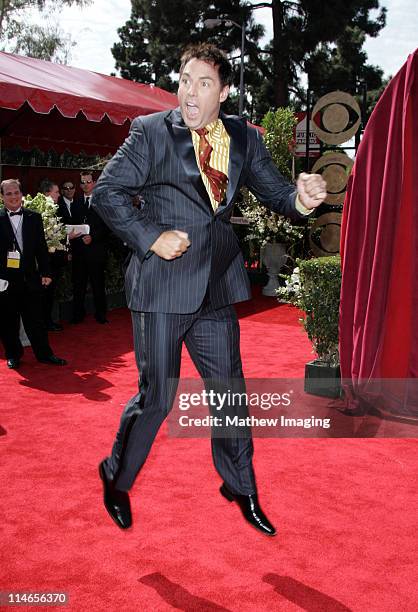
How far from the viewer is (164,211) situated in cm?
298

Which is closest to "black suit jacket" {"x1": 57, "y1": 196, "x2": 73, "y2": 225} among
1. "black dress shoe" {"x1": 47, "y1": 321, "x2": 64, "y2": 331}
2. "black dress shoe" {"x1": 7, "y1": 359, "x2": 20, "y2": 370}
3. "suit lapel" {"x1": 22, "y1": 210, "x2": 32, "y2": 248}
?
"black dress shoe" {"x1": 47, "y1": 321, "x2": 64, "y2": 331}

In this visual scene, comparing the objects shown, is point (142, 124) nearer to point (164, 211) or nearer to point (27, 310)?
point (164, 211)

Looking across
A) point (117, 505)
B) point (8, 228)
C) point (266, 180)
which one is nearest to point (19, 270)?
point (8, 228)

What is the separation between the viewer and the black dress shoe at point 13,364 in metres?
7.14

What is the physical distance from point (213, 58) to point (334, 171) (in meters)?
8.21

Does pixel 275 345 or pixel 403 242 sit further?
pixel 275 345

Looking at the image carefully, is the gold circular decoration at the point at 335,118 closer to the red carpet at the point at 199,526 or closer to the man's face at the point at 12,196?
the man's face at the point at 12,196

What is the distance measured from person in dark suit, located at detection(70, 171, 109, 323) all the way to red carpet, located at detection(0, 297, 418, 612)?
3.94 m

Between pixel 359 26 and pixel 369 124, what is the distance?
87.2ft

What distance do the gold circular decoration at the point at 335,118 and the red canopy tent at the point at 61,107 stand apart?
8.77 ft

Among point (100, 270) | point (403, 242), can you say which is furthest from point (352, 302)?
point (100, 270)

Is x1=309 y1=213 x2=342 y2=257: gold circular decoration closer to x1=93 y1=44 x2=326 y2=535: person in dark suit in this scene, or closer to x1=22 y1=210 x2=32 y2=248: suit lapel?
x1=22 y1=210 x2=32 y2=248: suit lapel

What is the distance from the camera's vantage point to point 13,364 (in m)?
7.14

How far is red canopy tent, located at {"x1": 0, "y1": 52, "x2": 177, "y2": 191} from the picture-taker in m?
9.23
